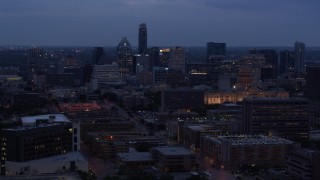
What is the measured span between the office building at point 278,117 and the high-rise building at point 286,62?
37574 mm

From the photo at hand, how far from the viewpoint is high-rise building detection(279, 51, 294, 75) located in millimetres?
63594

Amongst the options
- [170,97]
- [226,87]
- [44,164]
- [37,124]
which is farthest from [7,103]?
[44,164]

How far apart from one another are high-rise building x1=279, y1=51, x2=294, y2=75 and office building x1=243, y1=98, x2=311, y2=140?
3757 centimetres

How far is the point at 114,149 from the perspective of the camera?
22.3m

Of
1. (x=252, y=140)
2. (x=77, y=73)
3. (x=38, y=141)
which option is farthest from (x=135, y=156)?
(x=77, y=73)

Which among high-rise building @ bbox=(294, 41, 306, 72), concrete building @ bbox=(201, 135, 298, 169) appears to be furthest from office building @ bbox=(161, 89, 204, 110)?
high-rise building @ bbox=(294, 41, 306, 72)

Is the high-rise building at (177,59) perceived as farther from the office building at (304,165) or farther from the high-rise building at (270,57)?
the office building at (304,165)

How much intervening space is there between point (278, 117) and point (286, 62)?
39762 millimetres

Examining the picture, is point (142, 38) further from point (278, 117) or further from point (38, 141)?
point (38, 141)

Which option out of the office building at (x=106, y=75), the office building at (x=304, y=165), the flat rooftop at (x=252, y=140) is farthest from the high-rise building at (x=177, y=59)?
the office building at (x=304, y=165)

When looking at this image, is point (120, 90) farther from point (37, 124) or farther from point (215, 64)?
point (37, 124)

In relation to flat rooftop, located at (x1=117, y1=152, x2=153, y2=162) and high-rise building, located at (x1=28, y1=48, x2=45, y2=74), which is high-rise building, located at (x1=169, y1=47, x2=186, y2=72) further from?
flat rooftop, located at (x1=117, y1=152, x2=153, y2=162)

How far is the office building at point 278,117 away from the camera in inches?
1006

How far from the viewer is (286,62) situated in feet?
212
